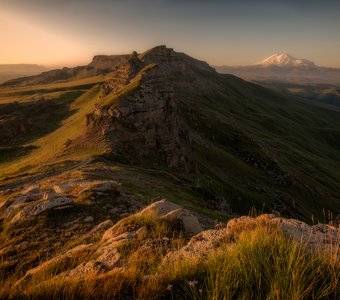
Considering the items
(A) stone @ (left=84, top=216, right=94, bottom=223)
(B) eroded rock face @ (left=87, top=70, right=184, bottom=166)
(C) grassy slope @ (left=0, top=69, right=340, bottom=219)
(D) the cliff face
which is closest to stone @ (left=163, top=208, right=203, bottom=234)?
(A) stone @ (left=84, top=216, right=94, bottom=223)

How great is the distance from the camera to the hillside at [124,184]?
823 cm

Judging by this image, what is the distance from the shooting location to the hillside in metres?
8.23

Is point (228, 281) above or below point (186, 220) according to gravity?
above

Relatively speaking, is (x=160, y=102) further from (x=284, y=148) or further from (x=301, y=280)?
(x=284, y=148)

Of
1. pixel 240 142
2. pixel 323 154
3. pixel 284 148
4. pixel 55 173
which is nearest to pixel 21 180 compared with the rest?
pixel 55 173

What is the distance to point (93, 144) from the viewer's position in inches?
1868

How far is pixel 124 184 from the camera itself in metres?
29.1

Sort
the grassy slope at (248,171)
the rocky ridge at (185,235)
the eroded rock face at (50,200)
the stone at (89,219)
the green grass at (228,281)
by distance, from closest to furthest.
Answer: the green grass at (228,281) < the rocky ridge at (185,235) < the stone at (89,219) < the eroded rock face at (50,200) < the grassy slope at (248,171)

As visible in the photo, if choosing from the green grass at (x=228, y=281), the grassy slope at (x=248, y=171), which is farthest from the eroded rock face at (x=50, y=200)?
the grassy slope at (x=248, y=171)

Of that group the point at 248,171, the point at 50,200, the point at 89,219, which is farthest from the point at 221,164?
the point at 89,219

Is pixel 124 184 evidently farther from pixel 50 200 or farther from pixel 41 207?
pixel 41 207

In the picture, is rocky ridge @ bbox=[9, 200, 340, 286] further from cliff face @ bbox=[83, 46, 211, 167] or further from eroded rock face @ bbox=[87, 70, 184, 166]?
eroded rock face @ bbox=[87, 70, 184, 166]

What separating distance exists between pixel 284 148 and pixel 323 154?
49669mm

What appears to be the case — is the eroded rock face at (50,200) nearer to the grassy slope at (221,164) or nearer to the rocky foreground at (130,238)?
the rocky foreground at (130,238)
